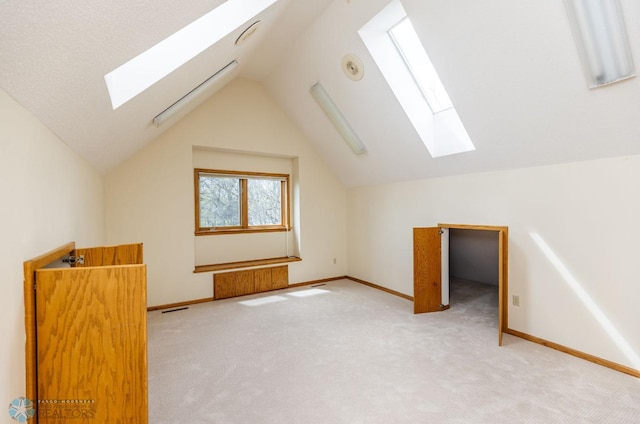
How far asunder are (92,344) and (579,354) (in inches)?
140

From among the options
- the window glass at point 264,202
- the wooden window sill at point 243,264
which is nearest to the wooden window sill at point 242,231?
the window glass at point 264,202

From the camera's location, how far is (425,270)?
145 inches

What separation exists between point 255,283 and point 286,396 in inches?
104

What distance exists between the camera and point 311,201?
204 inches

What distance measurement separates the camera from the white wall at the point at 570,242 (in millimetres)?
2312

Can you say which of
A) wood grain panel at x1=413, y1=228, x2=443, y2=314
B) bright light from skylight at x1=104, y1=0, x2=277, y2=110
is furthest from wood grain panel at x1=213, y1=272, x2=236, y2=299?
bright light from skylight at x1=104, y1=0, x2=277, y2=110

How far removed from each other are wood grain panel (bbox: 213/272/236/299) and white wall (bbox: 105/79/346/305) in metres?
0.08

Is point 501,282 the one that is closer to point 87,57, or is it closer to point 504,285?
point 504,285

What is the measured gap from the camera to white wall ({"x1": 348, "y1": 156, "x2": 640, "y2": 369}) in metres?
2.31

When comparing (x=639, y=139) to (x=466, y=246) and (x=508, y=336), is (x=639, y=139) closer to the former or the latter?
(x=508, y=336)

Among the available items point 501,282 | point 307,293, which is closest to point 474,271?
point 501,282

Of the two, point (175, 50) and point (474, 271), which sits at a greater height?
point (175, 50)

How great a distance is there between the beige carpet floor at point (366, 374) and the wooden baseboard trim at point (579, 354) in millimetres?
67

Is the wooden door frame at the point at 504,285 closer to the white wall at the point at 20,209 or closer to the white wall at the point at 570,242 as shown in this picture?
the white wall at the point at 570,242
